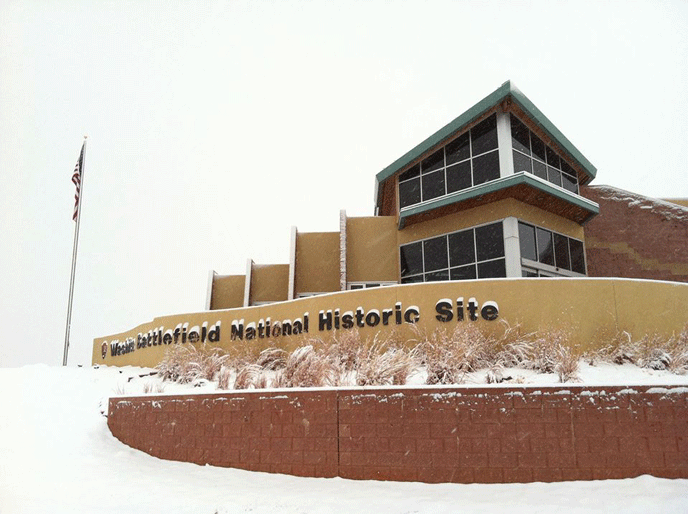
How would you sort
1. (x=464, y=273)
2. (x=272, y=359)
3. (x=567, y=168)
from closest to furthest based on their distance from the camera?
(x=272, y=359) < (x=464, y=273) < (x=567, y=168)

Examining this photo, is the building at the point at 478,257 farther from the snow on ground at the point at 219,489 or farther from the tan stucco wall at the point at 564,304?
the snow on ground at the point at 219,489

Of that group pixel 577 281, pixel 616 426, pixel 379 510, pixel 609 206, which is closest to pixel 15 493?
pixel 379 510

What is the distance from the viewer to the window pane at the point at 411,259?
1914cm

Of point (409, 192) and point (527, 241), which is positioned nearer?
point (527, 241)

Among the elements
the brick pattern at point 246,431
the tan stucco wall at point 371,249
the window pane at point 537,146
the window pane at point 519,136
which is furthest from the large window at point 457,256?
the brick pattern at point 246,431

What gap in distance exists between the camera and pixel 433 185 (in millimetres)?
19172

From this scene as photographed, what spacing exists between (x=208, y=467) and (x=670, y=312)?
400 inches

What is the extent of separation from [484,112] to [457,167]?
1.97 m

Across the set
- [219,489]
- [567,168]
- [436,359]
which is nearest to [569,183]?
[567,168]

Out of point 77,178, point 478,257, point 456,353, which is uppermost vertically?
point 77,178

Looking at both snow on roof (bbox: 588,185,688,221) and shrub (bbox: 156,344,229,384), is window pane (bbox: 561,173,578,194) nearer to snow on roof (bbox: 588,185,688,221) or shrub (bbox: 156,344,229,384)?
snow on roof (bbox: 588,185,688,221)

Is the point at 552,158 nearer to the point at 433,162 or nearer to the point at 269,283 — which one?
the point at 433,162

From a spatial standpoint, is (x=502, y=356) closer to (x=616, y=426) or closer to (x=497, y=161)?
(x=616, y=426)

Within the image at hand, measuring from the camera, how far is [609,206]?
22.8 metres
